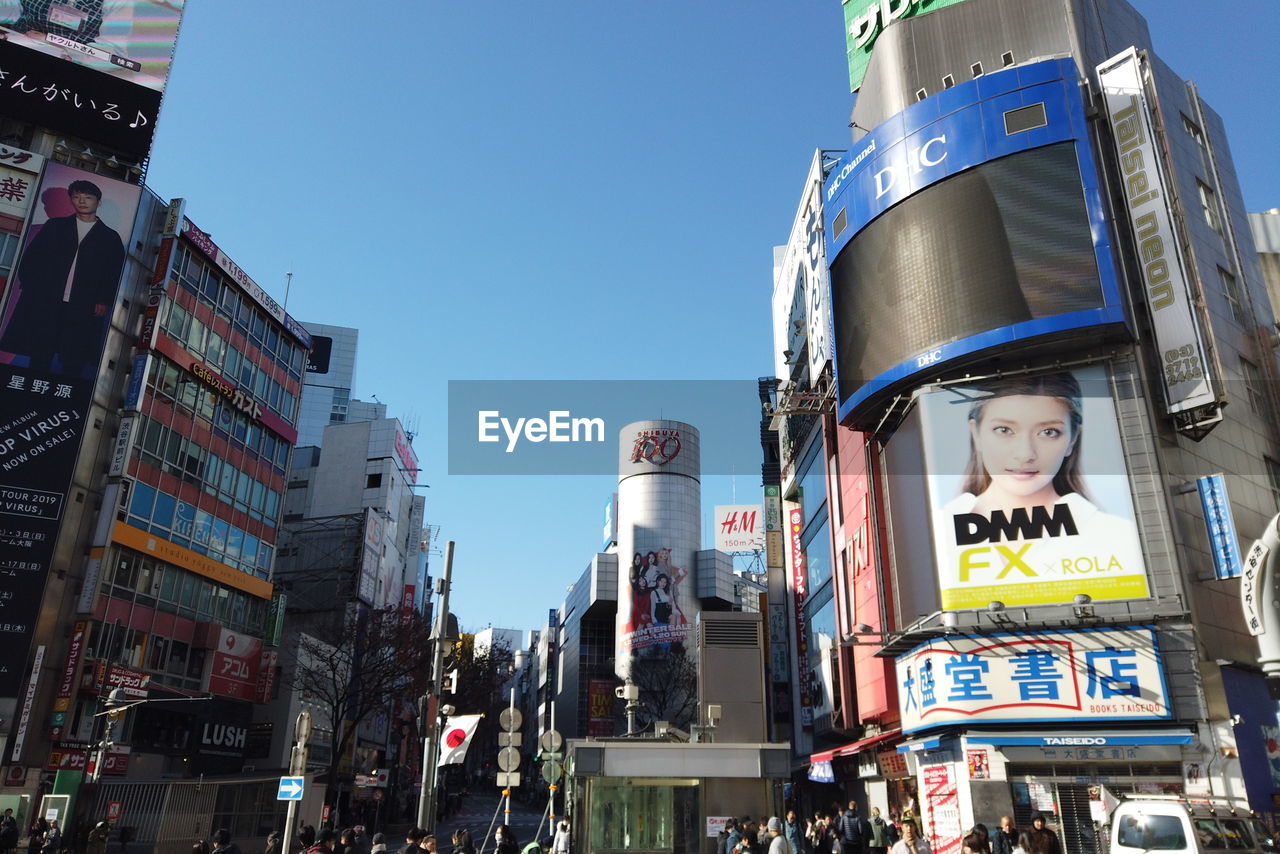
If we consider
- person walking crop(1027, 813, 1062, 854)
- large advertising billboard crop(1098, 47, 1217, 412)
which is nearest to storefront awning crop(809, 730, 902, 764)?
person walking crop(1027, 813, 1062, 854)

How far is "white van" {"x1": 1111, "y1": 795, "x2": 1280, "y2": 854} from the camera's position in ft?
45.2

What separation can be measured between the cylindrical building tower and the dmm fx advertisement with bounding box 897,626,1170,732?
64.9m

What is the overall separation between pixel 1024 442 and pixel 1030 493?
1613 mm

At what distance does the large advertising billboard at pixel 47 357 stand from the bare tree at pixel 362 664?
14.0m

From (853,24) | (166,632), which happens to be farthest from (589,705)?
(853,24)

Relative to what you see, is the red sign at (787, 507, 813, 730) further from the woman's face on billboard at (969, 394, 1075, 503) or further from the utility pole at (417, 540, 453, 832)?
the utility pole at (417, 540, 453, 832)

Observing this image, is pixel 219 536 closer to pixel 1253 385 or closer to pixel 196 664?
pixel 196 664

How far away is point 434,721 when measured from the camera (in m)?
17.8

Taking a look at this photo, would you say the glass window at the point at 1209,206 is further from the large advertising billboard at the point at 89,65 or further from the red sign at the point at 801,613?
the large advertising billboard at the point at 89,65

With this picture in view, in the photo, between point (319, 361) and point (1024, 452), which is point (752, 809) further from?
point (319, 361)

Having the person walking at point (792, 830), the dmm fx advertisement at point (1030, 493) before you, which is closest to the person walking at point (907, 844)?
the person walking at point (792, 830)

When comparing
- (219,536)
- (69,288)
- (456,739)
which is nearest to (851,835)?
(456,739)

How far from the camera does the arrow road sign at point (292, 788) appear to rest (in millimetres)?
Result: 17219

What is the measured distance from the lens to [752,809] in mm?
25078
